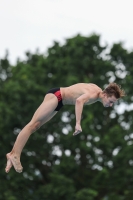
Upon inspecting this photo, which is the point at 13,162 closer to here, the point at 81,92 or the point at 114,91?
the point at 81,92

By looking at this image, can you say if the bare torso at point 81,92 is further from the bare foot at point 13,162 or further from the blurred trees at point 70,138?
the blurred trees at point 70,138

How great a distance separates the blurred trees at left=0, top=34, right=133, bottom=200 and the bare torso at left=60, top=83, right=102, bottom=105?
19116 millimetres

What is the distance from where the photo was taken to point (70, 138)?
1332 inches

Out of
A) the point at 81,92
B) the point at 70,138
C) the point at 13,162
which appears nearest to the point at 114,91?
the point at 81,92

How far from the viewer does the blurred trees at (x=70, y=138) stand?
33031mm

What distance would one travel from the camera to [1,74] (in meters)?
39.5

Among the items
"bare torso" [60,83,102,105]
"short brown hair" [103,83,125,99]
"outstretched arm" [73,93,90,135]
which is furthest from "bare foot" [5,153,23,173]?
"short brown hair" [103,83,125,99]

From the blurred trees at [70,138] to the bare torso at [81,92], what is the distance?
A: 19.1m

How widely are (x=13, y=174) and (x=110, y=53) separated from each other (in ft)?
31.2

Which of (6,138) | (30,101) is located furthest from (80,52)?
(6,138)

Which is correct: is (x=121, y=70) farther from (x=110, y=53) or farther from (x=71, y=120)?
(x=71, y=120)

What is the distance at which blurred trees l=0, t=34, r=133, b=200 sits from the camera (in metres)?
33.0

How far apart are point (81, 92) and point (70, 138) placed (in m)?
21.3

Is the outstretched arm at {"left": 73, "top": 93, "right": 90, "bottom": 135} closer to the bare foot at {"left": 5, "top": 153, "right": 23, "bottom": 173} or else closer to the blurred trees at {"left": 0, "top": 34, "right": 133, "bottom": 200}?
the bare foot at {"left": 5, "top": 153, "right": 23, "bottom": 173}
